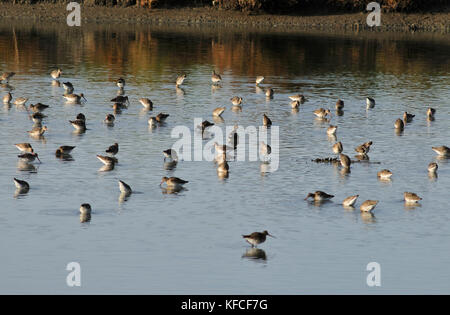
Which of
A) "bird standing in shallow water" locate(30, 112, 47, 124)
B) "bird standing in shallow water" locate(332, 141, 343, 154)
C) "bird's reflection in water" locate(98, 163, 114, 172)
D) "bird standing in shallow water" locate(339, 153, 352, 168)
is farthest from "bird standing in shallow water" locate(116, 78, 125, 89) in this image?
"bird standing in shallow water" locate(339, 153, 352, 168)

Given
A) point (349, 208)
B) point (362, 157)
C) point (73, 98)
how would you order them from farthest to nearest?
point (73, 98)
point (362, 157)
point (349, 208)

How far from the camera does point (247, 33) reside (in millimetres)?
86812

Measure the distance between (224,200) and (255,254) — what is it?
5076mm

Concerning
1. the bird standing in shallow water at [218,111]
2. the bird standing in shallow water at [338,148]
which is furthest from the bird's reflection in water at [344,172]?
the bird standing in shallow water at [218,111]

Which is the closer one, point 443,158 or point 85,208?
point 85,208

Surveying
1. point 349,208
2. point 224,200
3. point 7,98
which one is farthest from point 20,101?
point 349,208

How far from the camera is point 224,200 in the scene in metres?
27.6

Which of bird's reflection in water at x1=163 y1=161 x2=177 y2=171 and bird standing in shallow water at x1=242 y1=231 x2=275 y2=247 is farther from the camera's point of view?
bird's reflection in water at x1=163 y1=161 x2=177 y2=171

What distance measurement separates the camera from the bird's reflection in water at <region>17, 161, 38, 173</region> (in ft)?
102

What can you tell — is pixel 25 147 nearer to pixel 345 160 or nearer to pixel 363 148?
pixel 345 160

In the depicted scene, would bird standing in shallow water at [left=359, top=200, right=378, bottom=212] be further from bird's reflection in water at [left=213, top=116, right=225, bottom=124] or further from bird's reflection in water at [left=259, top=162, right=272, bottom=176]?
bird's reflection in water at [left=213, top=116, right=225, bottom=124]

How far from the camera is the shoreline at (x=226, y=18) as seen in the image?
9094 cm

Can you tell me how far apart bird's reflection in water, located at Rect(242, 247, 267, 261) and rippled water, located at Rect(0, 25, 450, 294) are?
0.06 m
